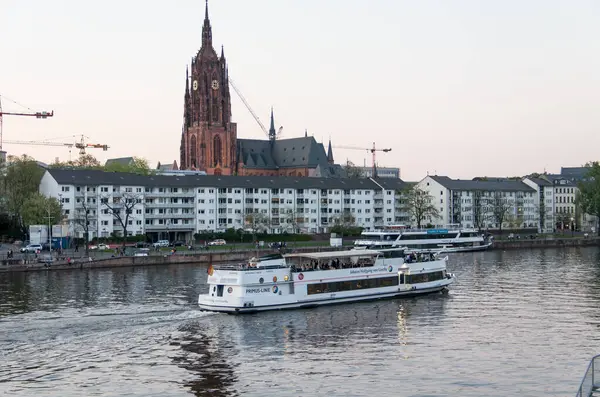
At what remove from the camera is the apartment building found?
541 ft

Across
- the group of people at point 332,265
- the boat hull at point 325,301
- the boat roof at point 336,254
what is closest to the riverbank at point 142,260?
the boat roof at point 336,254

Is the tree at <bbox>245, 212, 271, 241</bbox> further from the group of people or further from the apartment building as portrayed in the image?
the group of people

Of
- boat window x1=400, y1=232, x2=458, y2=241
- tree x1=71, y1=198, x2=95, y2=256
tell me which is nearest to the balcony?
tree x1=71, y1=198, x2=95, y2=256

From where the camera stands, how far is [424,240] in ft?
539

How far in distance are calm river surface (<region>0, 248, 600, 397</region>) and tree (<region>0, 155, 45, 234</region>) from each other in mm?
84724

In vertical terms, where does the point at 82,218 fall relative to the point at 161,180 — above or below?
below

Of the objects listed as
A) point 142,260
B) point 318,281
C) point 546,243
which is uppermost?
point 546,243

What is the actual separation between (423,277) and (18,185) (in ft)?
371

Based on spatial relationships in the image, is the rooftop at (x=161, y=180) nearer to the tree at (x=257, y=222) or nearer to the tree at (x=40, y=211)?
the tree at (x=257, y=222)

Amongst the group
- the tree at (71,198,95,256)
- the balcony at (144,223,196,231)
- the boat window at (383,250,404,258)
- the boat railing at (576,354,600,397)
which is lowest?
the boat railing at (576,354,600,397)

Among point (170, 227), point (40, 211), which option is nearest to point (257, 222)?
point (170, 227)

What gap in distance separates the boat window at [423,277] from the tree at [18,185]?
102351 mm

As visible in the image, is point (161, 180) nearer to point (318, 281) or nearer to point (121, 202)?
point (121, 202)

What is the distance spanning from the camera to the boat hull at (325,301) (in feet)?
226
